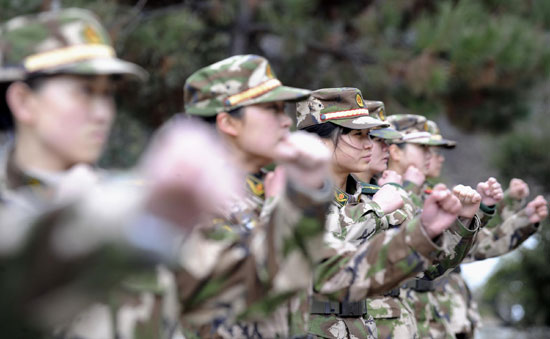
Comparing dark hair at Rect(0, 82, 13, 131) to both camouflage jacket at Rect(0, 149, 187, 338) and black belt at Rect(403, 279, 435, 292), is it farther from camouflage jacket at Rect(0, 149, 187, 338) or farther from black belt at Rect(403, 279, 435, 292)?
black belt at Rect(403, 279, 435, 292)

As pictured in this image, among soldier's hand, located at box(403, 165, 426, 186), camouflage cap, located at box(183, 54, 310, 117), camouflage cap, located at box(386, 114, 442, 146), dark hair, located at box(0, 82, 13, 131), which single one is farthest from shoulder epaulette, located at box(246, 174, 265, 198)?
camouflage cap, located at box(386, 114, 442, 146)

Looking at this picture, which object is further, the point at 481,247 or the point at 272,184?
the point at 481,247

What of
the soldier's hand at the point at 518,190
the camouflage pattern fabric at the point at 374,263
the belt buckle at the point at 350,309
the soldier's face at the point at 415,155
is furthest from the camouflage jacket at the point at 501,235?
the camouflage pattern fabric at the point at 374,263

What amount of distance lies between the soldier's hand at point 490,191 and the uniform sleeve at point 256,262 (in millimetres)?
2392

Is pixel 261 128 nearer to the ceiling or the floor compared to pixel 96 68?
nearer to the floor

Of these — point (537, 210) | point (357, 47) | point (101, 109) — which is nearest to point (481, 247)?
point (537, 210)

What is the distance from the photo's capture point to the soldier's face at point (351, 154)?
14.8 feet

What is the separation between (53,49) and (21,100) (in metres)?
0.16

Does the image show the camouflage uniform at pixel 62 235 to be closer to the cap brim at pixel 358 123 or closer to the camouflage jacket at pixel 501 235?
the cap brim at pixel 358 123

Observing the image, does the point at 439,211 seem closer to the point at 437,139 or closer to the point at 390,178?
the point at 390,178

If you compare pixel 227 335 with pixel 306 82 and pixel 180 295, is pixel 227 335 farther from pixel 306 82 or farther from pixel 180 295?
pixel 306 82

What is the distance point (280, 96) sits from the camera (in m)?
3.06

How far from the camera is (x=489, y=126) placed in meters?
12.7

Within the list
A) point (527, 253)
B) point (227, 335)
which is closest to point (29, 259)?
point (227, 335)
